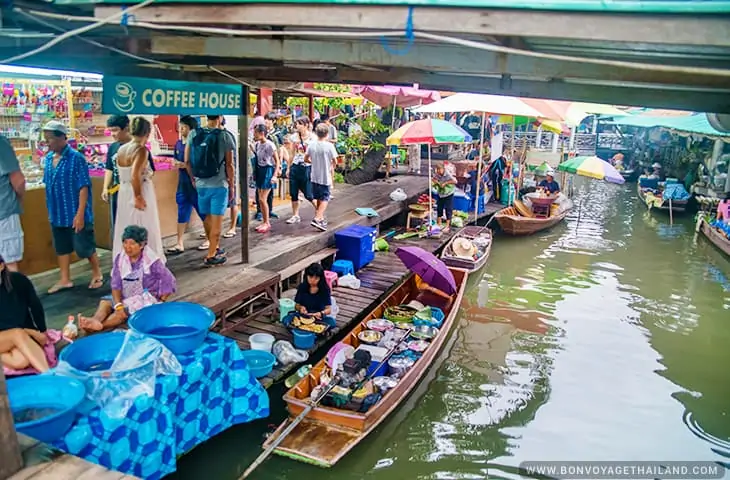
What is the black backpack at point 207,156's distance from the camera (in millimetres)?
6641

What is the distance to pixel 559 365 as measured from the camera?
7.51 metres

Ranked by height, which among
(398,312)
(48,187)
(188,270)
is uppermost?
→ (48,187)

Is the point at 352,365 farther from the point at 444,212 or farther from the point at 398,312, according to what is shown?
the point at 444,212

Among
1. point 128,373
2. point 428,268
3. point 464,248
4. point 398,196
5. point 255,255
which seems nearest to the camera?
point 128,373

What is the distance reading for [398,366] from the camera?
6043mm

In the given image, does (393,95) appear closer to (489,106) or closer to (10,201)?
(489,106)

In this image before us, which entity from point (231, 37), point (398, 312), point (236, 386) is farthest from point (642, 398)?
point (231, 37)

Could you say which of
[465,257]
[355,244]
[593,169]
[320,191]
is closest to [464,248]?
[465,257]

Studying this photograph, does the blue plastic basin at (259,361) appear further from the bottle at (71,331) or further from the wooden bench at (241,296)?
the bottle at (71,331)

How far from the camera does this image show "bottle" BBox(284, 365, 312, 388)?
572 centimetres

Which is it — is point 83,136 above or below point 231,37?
below

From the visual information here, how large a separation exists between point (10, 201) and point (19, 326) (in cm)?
145

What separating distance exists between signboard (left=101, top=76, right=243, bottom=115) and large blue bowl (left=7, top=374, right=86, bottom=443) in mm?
2385

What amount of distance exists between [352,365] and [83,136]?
18.0 feet
